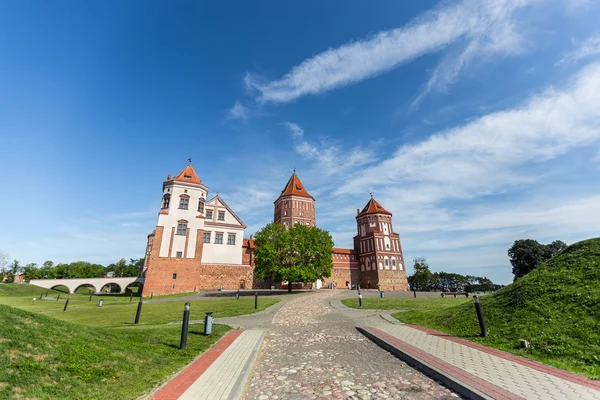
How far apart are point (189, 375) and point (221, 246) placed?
38987 mm

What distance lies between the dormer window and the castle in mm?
13

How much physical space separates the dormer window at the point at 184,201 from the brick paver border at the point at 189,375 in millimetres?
34286

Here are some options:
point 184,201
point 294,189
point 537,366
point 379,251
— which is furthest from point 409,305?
point 294,189

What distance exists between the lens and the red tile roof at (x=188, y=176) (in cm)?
Result: 4031

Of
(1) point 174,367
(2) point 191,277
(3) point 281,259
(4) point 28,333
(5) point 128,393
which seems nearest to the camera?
(5) point 128,393

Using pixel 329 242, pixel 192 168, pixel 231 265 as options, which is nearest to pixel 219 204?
pixel 192 168

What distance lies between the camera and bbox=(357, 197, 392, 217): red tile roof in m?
58.9

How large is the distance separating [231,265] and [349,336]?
35.8 m

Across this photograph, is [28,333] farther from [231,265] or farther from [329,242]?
[231,265]

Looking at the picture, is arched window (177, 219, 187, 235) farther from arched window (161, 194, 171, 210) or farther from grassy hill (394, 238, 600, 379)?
grassy hill (394, 238, 600, 379)

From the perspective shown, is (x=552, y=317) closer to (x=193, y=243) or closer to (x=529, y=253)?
(x=193, y=243)

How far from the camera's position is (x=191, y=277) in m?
37.5

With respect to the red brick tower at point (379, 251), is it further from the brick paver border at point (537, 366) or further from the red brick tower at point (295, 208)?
the brick paver border at point (537, 366)

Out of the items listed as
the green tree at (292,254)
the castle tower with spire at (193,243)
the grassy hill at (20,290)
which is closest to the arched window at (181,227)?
the castle tower with spire at (193,243)
